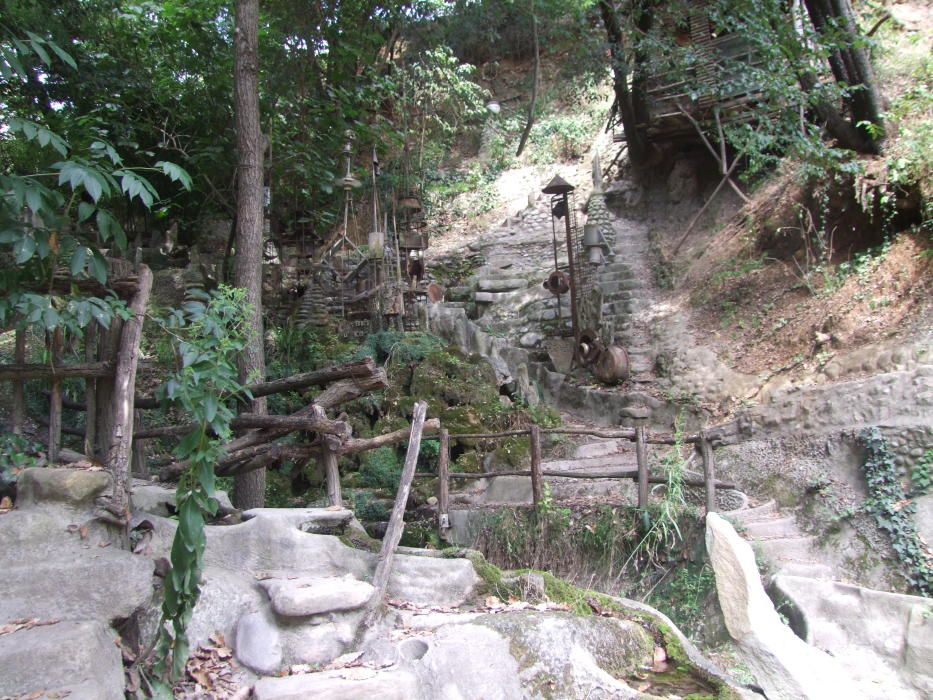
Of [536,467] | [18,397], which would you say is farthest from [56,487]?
[536,467]

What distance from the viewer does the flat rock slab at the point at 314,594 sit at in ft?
12.8

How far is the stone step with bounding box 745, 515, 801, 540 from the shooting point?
6.67 meters

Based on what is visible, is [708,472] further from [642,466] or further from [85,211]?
[85,211]

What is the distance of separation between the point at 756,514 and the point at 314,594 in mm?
4901

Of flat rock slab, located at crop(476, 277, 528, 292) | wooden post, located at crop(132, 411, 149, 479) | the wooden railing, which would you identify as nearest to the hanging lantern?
flat rock slab, located at crop(476, 277, 528, 292)

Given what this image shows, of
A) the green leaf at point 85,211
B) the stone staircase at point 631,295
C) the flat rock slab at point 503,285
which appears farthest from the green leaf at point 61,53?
the flat rock slab at point 503,285

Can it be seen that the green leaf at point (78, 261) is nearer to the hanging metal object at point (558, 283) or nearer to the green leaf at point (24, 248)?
the green leaf at point (24, 248)

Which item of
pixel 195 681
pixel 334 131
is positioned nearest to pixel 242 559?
pixel 195 681

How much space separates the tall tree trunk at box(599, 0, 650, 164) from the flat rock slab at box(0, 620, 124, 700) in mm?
11394

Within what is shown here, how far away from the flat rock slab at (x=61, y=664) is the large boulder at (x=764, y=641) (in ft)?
11.9

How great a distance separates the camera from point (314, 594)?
4.00 meters

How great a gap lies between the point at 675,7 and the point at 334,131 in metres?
5.83

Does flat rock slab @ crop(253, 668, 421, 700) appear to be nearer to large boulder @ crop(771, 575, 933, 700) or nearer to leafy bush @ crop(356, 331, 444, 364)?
large boulder @ crop(771, 575, 933, 700)

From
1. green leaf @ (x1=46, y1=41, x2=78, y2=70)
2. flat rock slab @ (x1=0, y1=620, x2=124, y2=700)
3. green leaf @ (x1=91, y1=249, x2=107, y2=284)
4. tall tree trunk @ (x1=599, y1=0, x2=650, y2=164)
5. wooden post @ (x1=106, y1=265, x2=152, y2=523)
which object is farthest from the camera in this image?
tall tree trunk @ (x1=599, y1=0, x2=650, y2=164)
